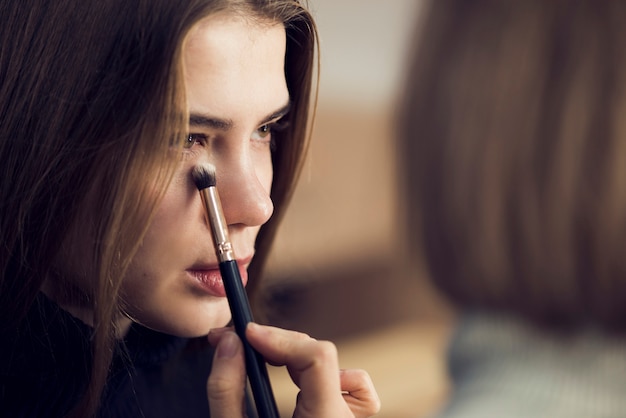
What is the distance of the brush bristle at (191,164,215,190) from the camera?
0.24m

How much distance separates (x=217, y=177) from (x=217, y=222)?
0.02 meters

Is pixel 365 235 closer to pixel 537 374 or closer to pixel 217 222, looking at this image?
pixel 537 374

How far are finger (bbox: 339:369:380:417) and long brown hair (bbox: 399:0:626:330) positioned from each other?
0.25 m

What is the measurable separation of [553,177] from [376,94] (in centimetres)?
52

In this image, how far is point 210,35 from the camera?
9.3 inches

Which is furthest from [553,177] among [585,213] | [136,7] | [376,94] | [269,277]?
[376,94]

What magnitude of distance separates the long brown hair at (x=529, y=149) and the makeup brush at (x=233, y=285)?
0.95 ft

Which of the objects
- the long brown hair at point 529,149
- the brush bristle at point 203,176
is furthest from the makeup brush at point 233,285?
the long brown hair at point 529,149

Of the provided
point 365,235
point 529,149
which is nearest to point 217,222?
point 529,149

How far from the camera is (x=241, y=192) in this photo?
248 millimetres

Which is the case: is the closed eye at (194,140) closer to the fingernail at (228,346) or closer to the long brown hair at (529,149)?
the fingernail at (228,346)

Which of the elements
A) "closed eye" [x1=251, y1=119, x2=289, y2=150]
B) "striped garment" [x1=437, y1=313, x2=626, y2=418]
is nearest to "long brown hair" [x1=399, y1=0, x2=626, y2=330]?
"striped garment" [x1=437, y1=313, x2=626, y2=418]

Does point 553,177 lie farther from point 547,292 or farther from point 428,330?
point 428,330

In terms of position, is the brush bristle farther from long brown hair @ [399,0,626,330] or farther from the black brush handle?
long brown hair @ [399,0,626,330]
